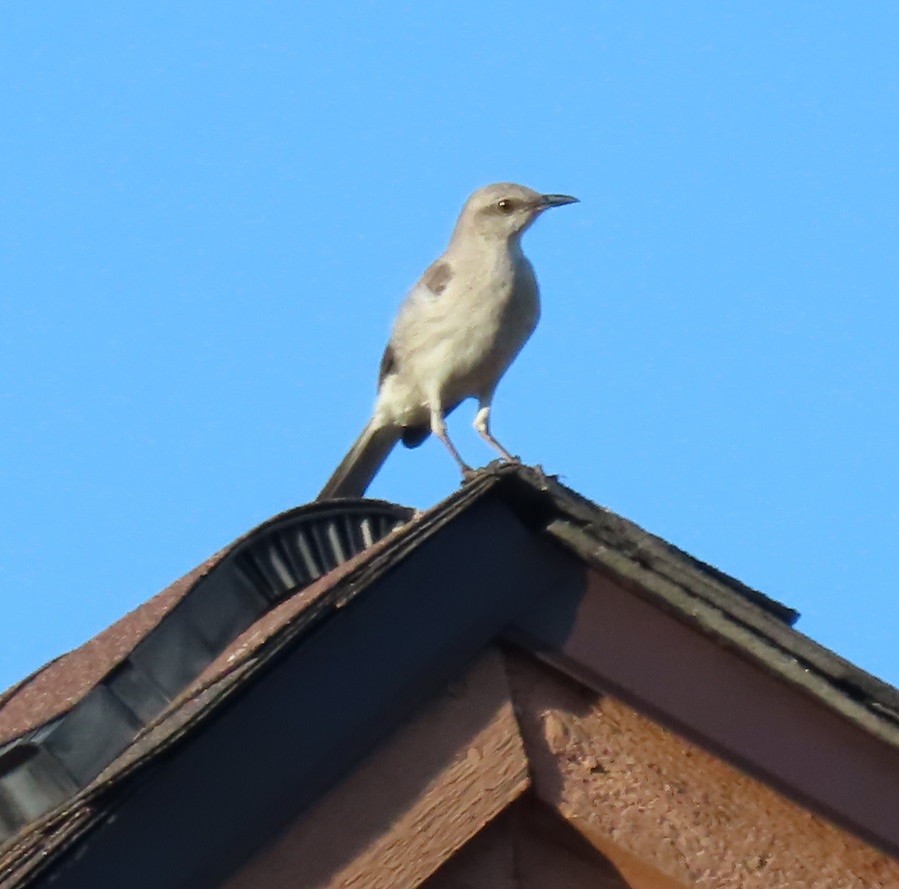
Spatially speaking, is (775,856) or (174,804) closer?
(174,804)

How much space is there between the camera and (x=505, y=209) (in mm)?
10055

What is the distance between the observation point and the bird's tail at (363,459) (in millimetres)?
10094

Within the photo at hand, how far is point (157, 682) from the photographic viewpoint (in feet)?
13.7

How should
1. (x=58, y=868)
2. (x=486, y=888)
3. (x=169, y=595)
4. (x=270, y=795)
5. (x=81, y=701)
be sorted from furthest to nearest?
1. (x=169, y=595)
2. (x=81, y=701)
3. (x=486, y=888)
4. (x=270, y=795)
5. (x=58, y=868)

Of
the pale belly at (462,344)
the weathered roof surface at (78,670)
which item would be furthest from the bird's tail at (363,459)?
the weathered roof surface at (78,670)

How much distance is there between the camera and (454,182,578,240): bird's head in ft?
32.6

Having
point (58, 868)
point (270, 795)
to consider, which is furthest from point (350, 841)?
point (58, 868)

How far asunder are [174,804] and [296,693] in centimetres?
29

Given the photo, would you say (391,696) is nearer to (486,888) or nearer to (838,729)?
(486,888)

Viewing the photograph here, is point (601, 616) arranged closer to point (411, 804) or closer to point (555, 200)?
point (411, 804)

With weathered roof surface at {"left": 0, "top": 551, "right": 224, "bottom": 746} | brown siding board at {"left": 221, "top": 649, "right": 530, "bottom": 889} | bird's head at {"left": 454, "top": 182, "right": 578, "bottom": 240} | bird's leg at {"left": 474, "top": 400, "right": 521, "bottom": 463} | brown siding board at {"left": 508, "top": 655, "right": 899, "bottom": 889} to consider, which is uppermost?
bird's head at {"left": 454, "top": 182, "right": 578, "bottom": 240}

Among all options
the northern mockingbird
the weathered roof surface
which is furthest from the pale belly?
the weathered roof surface

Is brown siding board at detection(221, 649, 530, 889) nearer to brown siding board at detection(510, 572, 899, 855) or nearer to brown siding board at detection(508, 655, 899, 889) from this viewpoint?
brown siding board at detection(508, 655, 899, 889)

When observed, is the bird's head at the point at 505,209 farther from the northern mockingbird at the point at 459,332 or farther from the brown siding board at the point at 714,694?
the brown siding board at the point at 714,694
